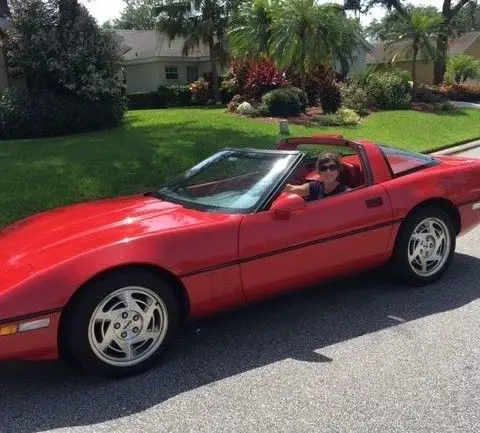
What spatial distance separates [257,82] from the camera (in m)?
22.1

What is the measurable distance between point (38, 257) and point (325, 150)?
256cm

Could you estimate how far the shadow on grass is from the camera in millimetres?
7797

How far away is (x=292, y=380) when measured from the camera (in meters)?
3.20

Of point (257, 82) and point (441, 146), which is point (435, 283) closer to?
point (441, 146)

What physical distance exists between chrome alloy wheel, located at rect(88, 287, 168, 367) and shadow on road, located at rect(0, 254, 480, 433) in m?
0.15

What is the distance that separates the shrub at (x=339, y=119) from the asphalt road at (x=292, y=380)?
44.9 feet

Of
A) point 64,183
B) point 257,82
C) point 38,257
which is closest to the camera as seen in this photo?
point 38,257

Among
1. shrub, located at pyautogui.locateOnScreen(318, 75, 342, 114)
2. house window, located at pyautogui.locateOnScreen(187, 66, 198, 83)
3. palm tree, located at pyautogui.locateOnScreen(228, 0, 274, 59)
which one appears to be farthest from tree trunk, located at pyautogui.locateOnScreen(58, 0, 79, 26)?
house window, located at pyautogui.locateOnScreen(187, 66, 198, 83)

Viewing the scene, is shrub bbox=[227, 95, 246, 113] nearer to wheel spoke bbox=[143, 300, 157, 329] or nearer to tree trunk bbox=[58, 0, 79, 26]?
tree trunk bbox=[58, 0, 79, 26]

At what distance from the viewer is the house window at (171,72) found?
36719 mm

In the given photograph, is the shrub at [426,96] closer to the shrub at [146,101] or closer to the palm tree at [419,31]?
the palm tree at [419,31]

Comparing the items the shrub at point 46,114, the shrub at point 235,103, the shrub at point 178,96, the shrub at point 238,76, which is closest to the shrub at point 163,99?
the shrub at point 178,96

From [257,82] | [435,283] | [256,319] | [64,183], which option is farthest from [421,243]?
[257,82]

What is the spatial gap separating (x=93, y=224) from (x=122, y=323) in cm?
81
